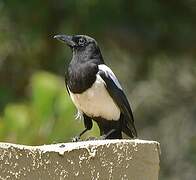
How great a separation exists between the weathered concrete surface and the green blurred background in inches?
164

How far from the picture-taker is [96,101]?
3.86 metres

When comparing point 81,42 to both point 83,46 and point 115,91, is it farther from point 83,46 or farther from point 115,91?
point 115,91

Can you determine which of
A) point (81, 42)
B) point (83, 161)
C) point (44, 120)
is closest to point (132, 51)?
point (44, 120)

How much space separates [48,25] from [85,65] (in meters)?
3.92

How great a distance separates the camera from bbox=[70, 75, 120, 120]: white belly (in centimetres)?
385

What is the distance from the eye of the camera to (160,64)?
8.21m

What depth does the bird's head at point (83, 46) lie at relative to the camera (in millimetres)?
3900

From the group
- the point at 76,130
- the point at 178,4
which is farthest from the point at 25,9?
the point at 76,130

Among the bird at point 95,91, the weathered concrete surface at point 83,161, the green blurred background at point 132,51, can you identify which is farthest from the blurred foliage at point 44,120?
the weathered concrete surface at point 83,161

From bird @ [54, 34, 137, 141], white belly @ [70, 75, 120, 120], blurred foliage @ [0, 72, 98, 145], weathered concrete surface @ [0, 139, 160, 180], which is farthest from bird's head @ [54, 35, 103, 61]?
blurred foliage @ [0, 72, 98, 145]

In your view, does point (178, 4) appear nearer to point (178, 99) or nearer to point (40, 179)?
point (178, 99)

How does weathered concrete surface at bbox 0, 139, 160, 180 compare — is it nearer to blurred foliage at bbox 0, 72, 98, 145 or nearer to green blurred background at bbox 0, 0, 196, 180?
blurred foliage at bbox 0, 72, 98, 145

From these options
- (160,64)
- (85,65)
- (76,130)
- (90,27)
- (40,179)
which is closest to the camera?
(40,179)

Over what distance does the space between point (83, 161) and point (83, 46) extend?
1.22 m
